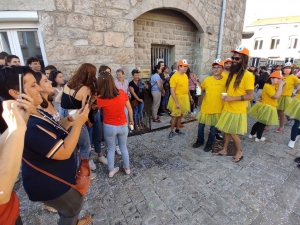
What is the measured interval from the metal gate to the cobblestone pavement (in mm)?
3807

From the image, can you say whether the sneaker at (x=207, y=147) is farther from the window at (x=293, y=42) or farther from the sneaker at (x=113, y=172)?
the window at (x=293, y=42)

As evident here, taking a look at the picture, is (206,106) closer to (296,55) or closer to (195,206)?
(195,206)

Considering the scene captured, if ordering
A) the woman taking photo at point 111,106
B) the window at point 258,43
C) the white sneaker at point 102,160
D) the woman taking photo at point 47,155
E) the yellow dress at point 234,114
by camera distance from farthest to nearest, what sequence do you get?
the window at point 258,43, the white sneaker at point 102,160, the yellow dress at point 234,114, the woman taking photo at point 111,106, the woman taking photo at point 47,155

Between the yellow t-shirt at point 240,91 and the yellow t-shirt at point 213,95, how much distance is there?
20cm

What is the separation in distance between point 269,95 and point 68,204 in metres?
4.17

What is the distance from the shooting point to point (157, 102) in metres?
5.28

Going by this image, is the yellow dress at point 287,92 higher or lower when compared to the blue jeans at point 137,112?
higher

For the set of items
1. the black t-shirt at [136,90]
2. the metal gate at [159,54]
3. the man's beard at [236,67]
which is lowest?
the black t-shirt at [136,90]

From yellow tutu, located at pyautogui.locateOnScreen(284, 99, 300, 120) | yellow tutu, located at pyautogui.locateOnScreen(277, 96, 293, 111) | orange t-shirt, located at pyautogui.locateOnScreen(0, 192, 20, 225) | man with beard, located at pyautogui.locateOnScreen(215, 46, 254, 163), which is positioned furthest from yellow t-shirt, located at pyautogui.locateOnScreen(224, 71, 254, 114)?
orange t-shirt, located at pyautogui.locateOnScreen(0, 192, 20, 225)

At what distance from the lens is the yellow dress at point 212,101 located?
10.4 ft

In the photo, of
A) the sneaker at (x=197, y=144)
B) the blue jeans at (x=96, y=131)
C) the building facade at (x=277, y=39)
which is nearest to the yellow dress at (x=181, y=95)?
the sneaker at (x=197, y=144)

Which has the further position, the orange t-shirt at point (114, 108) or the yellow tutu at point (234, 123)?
the yellow tutu at point (234, 123)

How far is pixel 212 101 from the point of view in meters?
3.29

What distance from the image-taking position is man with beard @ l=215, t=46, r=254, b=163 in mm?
2734
